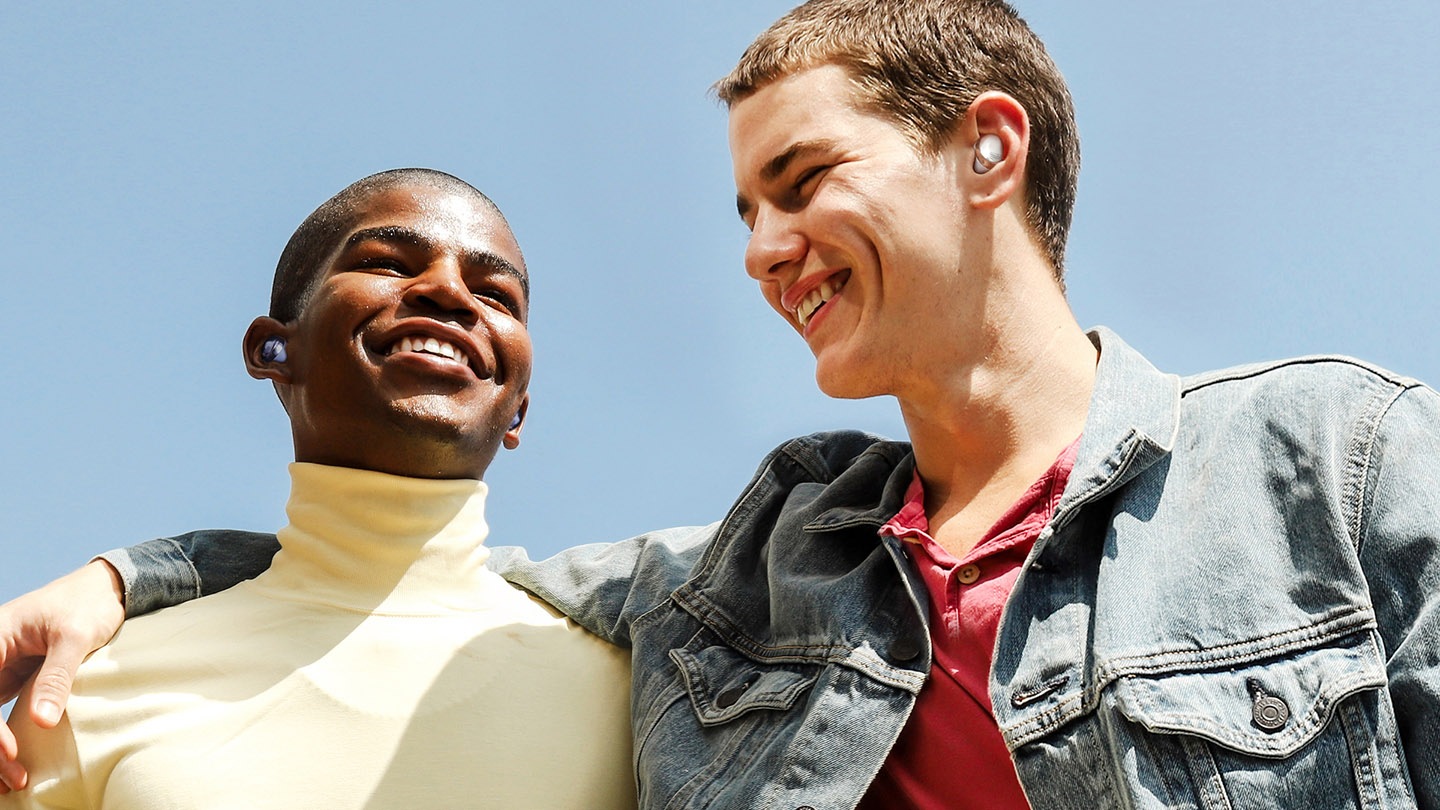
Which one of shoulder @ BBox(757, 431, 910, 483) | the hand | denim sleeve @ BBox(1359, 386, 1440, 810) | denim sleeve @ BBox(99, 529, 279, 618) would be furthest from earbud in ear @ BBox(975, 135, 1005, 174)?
the hand

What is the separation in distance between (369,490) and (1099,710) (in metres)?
1.82

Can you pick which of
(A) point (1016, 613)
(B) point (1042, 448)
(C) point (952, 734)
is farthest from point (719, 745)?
(B) point (1042, 448)

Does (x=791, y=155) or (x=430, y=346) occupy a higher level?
(x=791, y=155)

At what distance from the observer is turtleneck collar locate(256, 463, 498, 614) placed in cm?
331

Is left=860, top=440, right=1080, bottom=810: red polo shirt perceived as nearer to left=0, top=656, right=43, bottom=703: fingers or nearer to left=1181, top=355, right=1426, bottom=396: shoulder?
left=1181, top=355, right=1426, bottom=396: shoulder

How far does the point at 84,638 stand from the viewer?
303 cm

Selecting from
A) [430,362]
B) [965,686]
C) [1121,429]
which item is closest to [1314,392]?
[1121,429]

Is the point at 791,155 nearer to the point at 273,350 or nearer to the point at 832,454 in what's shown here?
the point at 832,454

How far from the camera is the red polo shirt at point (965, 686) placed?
246 centimetres

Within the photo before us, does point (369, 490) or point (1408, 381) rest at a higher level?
point (1408, 381)

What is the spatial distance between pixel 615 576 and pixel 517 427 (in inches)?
26.7

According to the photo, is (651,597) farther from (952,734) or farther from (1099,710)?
(1099,710)

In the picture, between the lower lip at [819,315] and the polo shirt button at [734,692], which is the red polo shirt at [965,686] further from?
the lower lip at [819,315]

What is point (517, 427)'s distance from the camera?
3.84 metres
